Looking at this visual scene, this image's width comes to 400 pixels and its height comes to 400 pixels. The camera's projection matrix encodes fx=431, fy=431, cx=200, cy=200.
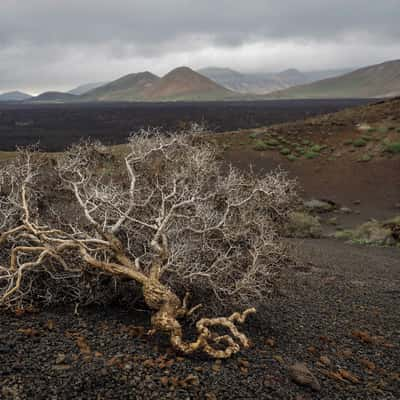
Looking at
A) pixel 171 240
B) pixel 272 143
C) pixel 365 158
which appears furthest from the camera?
pixel 272 143

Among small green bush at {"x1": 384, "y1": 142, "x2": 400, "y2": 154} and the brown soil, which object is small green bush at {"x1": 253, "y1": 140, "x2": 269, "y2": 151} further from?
small green bush at {"x1": 384, "y1": 142, "x2": 400, "y2": 154}

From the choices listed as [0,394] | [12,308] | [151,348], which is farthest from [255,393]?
[12,308]

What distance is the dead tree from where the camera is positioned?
170 inches

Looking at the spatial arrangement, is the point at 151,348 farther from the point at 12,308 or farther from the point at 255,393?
the point at 12,308

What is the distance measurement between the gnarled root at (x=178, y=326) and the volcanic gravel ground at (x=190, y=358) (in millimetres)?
113

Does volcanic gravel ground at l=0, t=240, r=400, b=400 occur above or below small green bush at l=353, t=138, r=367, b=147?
below

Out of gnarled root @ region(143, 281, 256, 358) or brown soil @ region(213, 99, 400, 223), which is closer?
gnarled root @ region(143, 281, 256, 358)

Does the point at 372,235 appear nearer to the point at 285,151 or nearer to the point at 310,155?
the point at 310,155

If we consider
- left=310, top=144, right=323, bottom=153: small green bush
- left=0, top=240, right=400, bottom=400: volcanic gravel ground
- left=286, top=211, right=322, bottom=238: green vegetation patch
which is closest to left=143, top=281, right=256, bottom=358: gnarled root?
left=0, top=240, right=400, bottom=400: volcanic gravel ground

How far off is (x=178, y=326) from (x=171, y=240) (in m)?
1.37

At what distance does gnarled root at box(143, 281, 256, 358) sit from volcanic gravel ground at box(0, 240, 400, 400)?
113 millimetres

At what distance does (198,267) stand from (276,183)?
1632 millimetres

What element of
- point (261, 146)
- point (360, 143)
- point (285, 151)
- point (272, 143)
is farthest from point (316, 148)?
point (261, 146)

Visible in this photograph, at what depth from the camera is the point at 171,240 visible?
5152 mm
